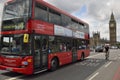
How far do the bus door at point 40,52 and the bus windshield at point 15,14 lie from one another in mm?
1151

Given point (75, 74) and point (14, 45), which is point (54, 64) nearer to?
point (75, 74)

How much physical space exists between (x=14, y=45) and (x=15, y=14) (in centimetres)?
165

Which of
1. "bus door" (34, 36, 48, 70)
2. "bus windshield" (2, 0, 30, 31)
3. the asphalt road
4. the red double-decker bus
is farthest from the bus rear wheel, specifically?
"bus windshield" (2, 0, 30, 31)

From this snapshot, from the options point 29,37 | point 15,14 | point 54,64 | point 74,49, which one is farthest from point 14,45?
point 74,49

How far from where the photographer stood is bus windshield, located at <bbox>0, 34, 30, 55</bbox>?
32.3 ft

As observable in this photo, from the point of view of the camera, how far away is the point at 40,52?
35.2 feet

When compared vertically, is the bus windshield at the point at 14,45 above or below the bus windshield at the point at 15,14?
below

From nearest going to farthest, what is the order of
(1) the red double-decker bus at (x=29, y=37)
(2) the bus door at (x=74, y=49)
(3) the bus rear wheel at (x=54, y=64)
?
(1) the red double-decker bus at (x=29, y=37)
(3) the bus rear wheel at (x=54, y=64)
(2) the bus door at (x=74, y=49)

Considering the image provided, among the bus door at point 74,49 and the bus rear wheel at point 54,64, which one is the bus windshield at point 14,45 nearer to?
the bus rear wheel at point 54,64

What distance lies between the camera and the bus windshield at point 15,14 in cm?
1012

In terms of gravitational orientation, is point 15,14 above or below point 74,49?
above

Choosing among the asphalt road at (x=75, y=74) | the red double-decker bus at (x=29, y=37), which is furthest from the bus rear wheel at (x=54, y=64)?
the asphalt road at (x=75, y=74)

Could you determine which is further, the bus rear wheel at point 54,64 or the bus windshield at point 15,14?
the bus rear wheel at point 54,64

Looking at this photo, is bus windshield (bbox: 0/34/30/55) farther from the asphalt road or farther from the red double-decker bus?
the asphalt road
